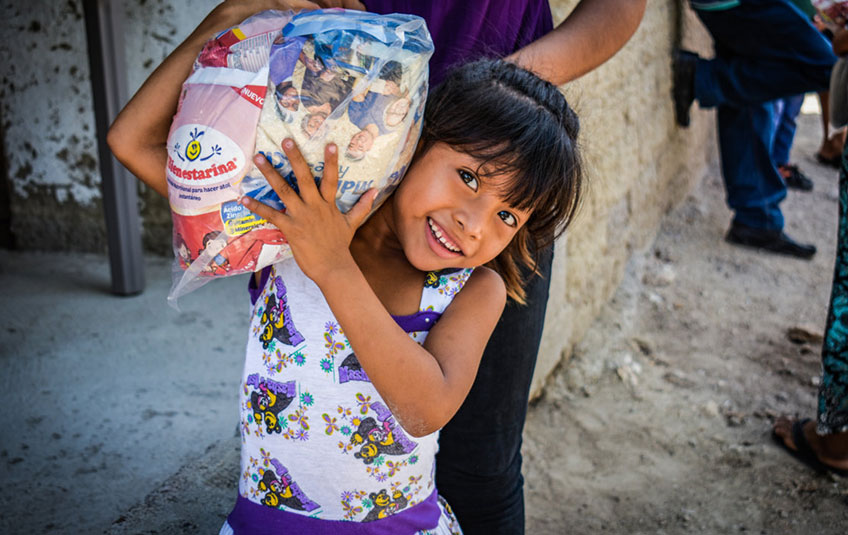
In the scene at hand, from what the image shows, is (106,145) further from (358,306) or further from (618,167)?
(358,306)

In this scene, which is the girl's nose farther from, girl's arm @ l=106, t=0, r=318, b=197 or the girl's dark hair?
girl's arm @ l=106, t=0, r=318, b=197

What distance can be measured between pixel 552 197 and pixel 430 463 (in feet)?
1.85

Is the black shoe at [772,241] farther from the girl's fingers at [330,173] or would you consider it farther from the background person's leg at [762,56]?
the girl's fingers at [330,173]

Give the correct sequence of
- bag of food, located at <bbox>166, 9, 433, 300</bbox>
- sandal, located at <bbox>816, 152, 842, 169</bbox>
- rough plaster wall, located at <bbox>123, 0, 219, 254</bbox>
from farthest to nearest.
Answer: sandal, located at <bbox>816, 152, 842, 169</bbox> < rough plaster wall, located at <bbox>123, 0, 219, 254</bbox> < bag of food, located at <bbox>166, 9, 433, 300</bbox>

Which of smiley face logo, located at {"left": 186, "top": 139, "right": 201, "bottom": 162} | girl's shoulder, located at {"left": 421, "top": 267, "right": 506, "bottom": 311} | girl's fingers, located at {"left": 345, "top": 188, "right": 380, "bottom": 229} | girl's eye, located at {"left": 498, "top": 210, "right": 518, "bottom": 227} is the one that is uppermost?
smiley face logo, located at {"left": 186, "top": 139, "right": 201, "bottom": 162}

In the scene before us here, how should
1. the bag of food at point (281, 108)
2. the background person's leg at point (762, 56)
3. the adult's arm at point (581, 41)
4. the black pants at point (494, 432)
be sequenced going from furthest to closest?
the background person's leg at point (762, 56), the black pants at point (494, 432), the adult's arm at point (581, 41), the bag of food at point (281, 108)

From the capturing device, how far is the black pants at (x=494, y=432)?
5.23 feet

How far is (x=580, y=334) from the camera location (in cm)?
316

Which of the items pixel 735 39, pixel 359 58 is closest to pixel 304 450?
pixel 359 58

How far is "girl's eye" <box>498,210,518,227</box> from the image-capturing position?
128 centimetres

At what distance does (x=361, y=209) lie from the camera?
1139 millimetres

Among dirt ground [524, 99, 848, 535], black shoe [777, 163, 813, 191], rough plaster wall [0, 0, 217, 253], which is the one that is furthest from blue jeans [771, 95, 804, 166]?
rough plaster wall [0, 0, 217, 253]

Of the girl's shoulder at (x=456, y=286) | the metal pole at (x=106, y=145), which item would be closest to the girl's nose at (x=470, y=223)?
the girl's shoulder at (x=456, y=286)

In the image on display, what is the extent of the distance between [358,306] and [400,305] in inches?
8.4
